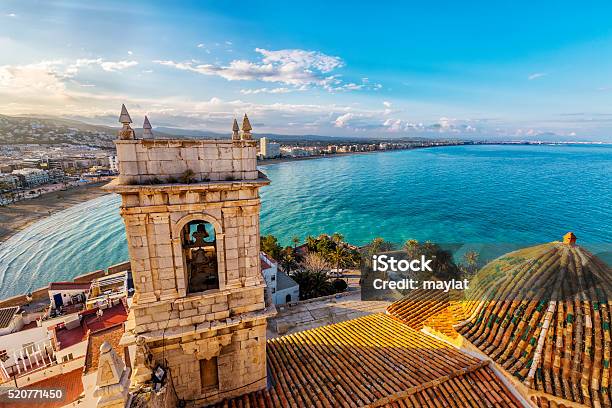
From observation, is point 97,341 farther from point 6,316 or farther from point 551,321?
point 551,321

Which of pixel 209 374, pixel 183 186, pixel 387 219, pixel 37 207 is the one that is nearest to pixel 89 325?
pixel 209 374

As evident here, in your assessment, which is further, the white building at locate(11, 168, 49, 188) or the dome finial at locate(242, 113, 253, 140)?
the white building at locate(11, 168, 49, 188)

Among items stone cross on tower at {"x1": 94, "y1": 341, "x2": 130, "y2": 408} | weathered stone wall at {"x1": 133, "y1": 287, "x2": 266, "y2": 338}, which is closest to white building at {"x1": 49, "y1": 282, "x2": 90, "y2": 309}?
weathered stone wall at {"x1": 133, "y1": 287, "x2": 266, "y2": 338}

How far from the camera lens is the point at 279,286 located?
27859 millimetres

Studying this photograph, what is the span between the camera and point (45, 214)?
6931 centimetres

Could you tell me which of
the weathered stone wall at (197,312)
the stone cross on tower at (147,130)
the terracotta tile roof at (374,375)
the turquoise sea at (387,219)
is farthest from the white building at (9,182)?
the terracotta tile roof at (374,375)

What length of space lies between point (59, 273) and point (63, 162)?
111m

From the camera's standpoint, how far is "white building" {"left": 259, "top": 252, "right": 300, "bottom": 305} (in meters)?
26.6

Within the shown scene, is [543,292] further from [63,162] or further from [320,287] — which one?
[63,162]

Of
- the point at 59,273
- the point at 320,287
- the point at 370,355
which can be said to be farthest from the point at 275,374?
the point at 59,273

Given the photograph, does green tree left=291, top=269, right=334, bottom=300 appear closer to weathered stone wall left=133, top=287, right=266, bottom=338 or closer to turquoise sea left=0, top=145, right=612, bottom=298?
turquoise sea left=0, top=145, right=612, bottom=298

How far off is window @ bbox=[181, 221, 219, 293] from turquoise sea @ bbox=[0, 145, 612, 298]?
98.0 feet

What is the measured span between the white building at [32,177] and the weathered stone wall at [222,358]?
385 ft

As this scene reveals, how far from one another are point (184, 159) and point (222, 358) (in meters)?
4.97
